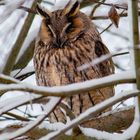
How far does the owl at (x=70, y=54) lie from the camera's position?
394cm

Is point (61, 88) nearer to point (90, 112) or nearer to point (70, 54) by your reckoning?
point (90, 112)

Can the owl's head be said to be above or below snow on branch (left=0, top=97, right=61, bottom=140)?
below

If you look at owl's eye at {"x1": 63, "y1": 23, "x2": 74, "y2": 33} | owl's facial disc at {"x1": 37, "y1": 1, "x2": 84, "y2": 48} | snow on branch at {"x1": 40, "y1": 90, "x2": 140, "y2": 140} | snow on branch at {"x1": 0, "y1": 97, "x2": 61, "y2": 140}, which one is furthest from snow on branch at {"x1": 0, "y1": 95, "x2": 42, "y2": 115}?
owl's eye at {"x1": 63, "y1": 23, "x2": 74, "y2": 33}

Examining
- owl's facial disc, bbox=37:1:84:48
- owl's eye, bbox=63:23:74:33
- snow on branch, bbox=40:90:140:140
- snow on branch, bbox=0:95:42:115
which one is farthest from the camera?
owl's eye, bbox=63:23:74:33

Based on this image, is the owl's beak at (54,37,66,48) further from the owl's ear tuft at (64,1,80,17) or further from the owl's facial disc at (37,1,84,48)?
the owl's ear tuft at (64,1,80,17)

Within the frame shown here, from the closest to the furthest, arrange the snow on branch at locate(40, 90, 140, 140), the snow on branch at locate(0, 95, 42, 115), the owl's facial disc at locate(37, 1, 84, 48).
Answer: the snow on branch at locate(40, 90, 140, 140), the snow on branch at locate(0, 95, 42, 115), the owl's facial disc at locate(37, 1, 84, 48)

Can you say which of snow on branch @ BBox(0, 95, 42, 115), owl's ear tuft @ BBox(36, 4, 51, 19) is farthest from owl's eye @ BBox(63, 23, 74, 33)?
snow on branch @ BBox(0, 95, 42, 115)

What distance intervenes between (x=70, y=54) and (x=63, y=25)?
26cm

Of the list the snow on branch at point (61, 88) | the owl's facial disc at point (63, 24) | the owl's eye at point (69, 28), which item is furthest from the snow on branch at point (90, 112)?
the owl's eye at point (69, 28)

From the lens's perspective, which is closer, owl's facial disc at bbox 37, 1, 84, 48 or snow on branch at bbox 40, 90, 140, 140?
snow on branch at bbox 40, 90, 140, 140

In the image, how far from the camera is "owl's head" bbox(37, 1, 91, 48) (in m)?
3.87

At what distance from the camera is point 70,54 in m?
4.06

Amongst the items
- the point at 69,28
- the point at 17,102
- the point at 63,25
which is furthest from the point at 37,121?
the point at 69,28

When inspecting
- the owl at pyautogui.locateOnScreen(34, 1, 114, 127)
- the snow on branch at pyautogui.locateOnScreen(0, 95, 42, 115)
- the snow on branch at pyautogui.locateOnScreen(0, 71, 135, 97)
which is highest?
the snow on branch at pyautogui.locateOnScreen(0, 71, 135, 97)
